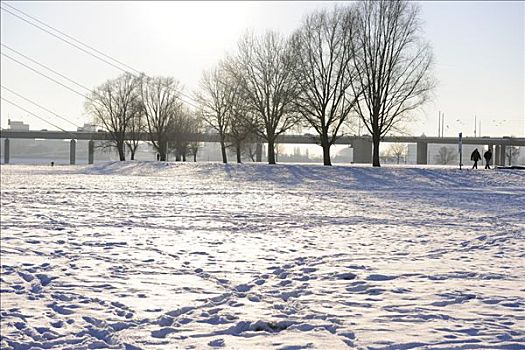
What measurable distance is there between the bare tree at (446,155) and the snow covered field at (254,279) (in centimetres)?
11775

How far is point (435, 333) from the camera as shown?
234 inches

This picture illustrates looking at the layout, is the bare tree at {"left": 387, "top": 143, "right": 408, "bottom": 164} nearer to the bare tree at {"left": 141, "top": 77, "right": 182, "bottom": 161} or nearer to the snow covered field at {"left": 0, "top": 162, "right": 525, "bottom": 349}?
the bare tree at {"left": 141, "top": 77, "right": 182, "bottom": 161}

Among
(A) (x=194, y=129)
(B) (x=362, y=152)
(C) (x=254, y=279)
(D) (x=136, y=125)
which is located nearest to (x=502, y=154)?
(B) (x=362, y=152)

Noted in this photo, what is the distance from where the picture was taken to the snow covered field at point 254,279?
5914 mm

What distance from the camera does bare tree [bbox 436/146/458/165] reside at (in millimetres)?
129250

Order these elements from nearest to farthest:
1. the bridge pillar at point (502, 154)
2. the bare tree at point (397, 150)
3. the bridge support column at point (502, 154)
Result: the bridge support column at point (502, 154) → the bridge pillar at point (502, 154) → the bare tree at point (397, 150)

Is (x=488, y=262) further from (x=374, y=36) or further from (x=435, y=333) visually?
(x=374, y=36)

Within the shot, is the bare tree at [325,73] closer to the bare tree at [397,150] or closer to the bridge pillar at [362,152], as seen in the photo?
the bridge pillar at [362,152]

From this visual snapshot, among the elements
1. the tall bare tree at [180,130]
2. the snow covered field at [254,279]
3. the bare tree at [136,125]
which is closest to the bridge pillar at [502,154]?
the tall bare tree at [180,130]

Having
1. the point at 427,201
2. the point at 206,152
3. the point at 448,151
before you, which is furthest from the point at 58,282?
the point at 448,151

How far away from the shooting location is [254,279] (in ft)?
27.0

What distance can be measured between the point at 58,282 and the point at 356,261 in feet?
16.0

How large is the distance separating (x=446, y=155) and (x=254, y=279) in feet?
431

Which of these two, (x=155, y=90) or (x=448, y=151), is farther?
(x=448, y=151)
